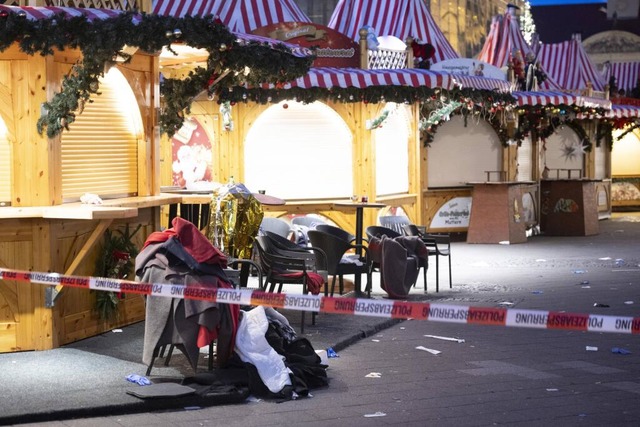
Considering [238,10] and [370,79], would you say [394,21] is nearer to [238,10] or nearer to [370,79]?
[238,10]

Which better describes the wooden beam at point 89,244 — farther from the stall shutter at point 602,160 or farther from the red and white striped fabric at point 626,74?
the red and white striped fabric at point 626,74

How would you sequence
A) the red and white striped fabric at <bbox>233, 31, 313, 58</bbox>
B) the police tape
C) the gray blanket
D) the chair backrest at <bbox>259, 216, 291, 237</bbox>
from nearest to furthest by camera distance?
the police tape < the gray blanket < the red and white striped fabric at <bbox>233, 31, 313, 58</bbox> < the chair backrest at <bbox>259, 216, 291, 237</bbox>

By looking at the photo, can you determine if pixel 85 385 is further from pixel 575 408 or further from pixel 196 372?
pixel 575 408

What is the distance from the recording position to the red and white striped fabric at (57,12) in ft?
29.7

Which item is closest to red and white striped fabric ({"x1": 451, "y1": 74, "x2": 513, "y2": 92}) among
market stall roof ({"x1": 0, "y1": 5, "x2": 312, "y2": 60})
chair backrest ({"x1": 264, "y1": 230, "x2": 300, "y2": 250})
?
chair backrest ({"x1": 264, "y1": 230, "x2": 300, "y2": 250})

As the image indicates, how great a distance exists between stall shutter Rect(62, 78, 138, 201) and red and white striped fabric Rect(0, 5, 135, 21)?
3.91ft

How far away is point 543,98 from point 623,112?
644 cm

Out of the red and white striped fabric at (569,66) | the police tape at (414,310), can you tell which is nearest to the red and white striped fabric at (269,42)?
the police tape at (414,310)

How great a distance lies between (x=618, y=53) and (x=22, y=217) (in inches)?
1811

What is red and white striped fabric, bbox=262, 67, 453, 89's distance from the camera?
55.4 feet

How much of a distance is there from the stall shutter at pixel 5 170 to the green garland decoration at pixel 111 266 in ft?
3.54

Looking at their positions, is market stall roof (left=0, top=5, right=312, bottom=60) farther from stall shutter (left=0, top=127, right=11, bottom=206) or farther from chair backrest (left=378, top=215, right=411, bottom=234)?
chair backrest (left=378, top=215, right=411, bottom=234)

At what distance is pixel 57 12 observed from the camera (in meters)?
9.18

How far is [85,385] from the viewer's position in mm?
8227
